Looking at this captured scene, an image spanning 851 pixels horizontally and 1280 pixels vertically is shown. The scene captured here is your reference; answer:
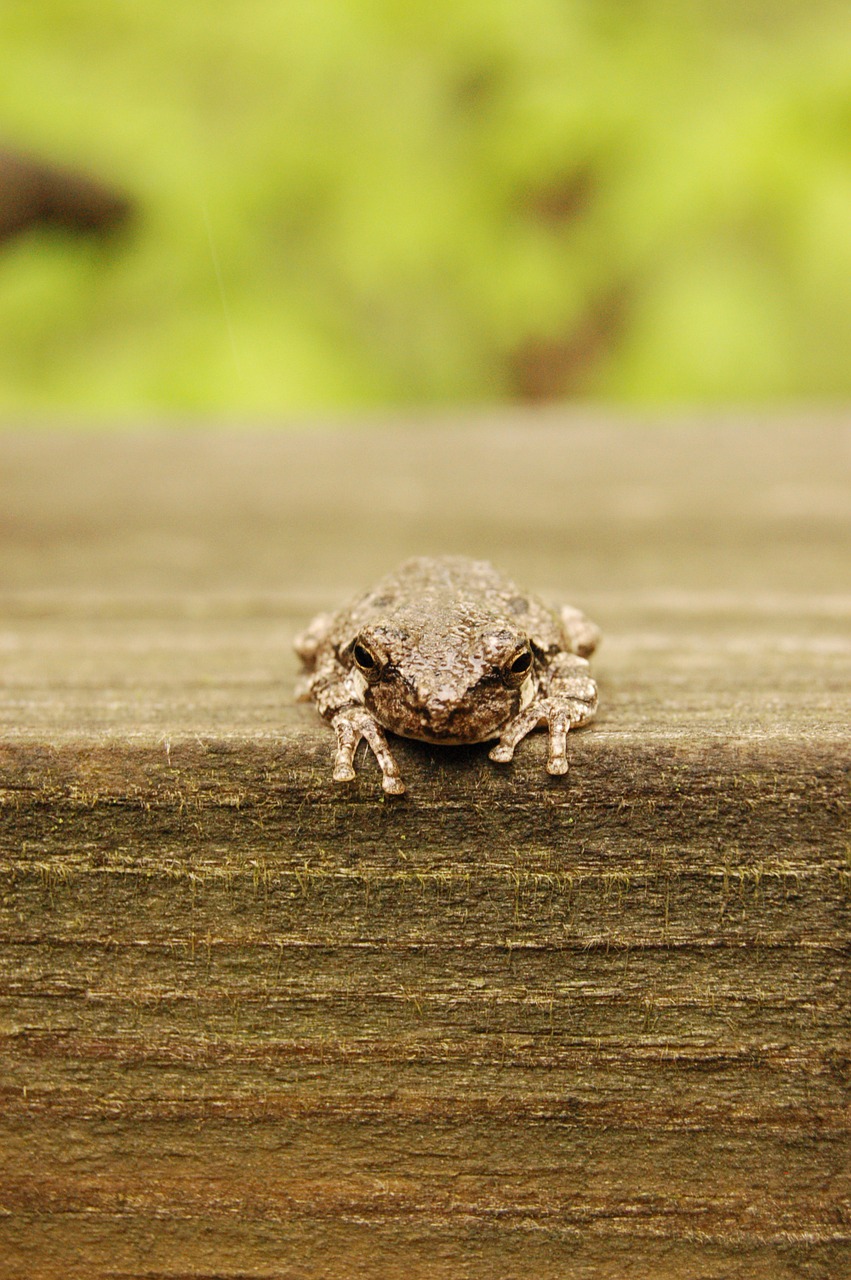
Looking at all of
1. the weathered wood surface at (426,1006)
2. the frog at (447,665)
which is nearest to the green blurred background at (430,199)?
the frog at (447,665)

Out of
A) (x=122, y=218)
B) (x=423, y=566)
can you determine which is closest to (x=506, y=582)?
(x=423, y=566)

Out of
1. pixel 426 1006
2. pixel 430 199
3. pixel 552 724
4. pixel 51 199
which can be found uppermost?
pixel 430 199

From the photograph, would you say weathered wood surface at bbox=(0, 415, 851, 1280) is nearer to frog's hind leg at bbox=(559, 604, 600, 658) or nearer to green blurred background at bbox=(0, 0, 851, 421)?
frog's hind leg at bbox=(559, 604, 600, 658)

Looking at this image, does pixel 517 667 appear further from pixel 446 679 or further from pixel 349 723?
pixel 349 723

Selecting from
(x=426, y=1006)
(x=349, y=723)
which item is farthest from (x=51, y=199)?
(x=426, y=1006)

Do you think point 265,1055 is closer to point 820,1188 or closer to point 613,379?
point 820,1188
